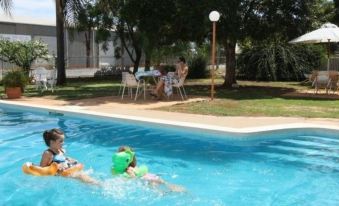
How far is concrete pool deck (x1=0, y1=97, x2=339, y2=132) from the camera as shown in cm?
941

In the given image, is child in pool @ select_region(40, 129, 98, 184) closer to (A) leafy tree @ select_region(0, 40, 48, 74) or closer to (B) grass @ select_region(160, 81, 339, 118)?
(B) grass @ select_region(160, 81, 339, 118)

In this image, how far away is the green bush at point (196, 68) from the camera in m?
26.1

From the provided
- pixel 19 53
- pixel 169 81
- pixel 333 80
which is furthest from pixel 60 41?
pixel 333 80

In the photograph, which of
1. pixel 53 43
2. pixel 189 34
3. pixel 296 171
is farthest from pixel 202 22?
pixel 53 43

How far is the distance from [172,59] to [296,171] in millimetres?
25525

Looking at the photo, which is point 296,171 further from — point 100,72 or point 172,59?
point 172,59

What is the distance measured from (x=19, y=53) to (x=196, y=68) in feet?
31.0

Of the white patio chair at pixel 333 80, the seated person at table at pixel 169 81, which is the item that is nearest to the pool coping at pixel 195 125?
the seated person at table at pixel 169 81

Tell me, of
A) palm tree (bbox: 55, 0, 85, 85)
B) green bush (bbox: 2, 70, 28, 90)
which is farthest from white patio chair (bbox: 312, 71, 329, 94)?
palm tree (bbox: 55, 0, 85, 85)

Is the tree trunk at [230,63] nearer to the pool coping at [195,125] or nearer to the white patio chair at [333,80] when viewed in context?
the white patio chair at [333,80]

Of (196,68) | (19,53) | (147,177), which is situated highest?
(19,53)

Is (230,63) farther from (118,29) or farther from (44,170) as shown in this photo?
(44,170)

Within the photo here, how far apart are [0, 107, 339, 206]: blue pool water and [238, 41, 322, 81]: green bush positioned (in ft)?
46.1

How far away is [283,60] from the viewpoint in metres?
23.3
